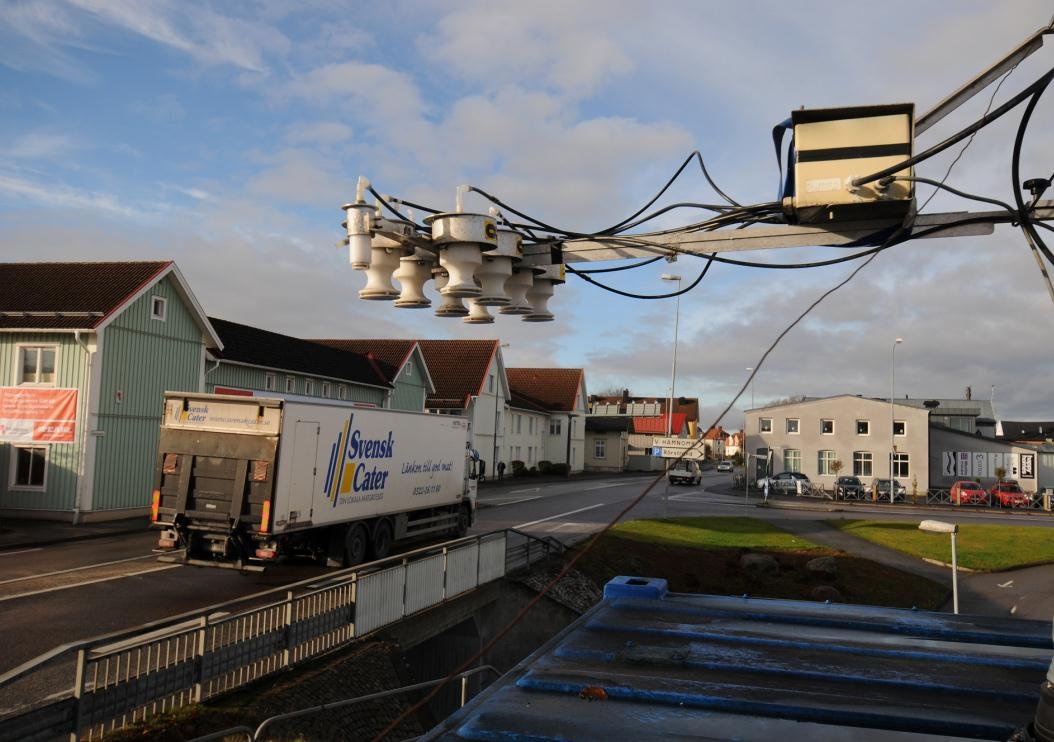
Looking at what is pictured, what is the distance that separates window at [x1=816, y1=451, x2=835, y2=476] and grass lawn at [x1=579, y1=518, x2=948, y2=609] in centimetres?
3393

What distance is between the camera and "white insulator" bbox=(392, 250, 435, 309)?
17.1 ft

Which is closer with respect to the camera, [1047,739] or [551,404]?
[1047,739]

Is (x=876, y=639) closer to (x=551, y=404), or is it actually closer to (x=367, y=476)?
(x=367, y=476)

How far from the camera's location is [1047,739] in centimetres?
280

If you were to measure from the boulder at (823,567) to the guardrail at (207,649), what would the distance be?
41.7 ft

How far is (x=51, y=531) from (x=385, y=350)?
2504 cm

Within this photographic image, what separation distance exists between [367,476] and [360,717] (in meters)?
7.66

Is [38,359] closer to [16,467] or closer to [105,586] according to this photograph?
[16,467]

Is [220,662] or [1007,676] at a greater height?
[1007,676]

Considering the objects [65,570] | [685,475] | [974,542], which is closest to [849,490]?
[685,475]

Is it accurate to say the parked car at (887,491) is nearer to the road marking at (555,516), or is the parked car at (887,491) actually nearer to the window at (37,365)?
the road marking at (555,516)

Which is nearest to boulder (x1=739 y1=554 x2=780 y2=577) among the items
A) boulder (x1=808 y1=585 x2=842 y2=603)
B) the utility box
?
boulder (x1=808 y1=585 x2=842 y2=603)

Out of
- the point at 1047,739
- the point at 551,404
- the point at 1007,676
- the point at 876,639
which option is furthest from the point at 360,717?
the point at 551,404

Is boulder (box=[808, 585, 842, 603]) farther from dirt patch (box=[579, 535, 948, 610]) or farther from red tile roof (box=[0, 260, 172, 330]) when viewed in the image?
red tile roof (box=[0, 260, 172, 330])
